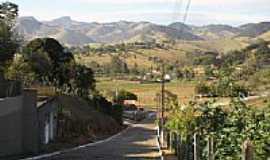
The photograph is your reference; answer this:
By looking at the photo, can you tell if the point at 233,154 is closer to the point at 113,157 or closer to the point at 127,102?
the point at 113,157

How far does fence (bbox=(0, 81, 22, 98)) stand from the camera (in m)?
34.8

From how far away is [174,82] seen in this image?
130000 millimetres

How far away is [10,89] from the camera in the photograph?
35281 mm

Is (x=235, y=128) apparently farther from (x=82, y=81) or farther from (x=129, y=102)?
(x=129, y=102)

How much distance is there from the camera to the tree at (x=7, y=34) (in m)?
53.6

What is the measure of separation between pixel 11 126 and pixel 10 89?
296cm

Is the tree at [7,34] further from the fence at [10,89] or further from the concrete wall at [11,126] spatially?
the concrete wall at [11,126]

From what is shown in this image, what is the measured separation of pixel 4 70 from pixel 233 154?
39.3m

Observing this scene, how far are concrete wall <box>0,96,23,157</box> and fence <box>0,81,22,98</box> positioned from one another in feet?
3.18

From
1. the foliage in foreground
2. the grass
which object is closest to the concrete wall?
the foliage in foreground

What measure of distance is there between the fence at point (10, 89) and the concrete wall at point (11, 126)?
38.2 inches

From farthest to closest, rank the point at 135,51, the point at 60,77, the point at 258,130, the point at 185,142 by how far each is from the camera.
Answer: the point at 135,51, the point at 60,77, the point at 185,142, the point at 258,130

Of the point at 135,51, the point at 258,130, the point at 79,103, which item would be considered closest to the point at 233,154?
the point at 258,130

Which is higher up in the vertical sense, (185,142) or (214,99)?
(214,99)
